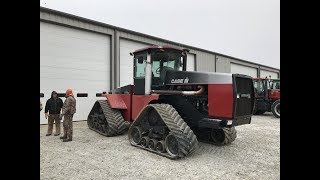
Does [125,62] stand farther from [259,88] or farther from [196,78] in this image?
[196,78]

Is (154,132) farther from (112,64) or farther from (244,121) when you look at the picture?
(112,64)

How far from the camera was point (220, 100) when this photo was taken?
6363mm

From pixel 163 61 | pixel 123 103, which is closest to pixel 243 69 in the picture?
pixel 123 103

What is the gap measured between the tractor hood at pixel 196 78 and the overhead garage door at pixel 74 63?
7.32 metres

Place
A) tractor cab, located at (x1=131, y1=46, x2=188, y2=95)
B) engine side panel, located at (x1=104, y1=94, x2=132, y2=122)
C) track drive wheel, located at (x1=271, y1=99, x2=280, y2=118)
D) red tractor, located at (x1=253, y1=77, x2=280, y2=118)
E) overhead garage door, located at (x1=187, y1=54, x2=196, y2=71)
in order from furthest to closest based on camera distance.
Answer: overhead garage door, located at (x1=187, y1=54, x2=196, y2=71), red tractor, located at (x1=253, y1=77, x2=280, y2=118), track drive wheel, located at (x1=271, y1=99, x2=280, y2=118), engine side panel, located at (x1=104, y1=94, x2=132, y2=122), tractor cab, located at (x1=131, y1=46, x2=188, y2=95)

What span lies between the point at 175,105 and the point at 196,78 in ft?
3.61

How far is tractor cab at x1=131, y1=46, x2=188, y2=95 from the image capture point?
26.6 feet

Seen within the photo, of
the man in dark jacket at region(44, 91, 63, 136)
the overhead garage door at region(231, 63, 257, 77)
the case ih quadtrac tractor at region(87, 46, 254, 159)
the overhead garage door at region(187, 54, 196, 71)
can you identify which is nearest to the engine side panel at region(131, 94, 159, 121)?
the case ih quadtrac tractor at region(87, 46, 254, 159)

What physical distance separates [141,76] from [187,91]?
6.64ft

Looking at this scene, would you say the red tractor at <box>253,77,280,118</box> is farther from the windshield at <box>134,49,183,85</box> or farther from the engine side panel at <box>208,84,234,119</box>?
the engine side panel at <box>208,84,234,119</box>

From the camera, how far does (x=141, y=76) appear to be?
8.72 m

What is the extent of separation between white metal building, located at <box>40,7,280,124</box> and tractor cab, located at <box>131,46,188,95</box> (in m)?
6.09
